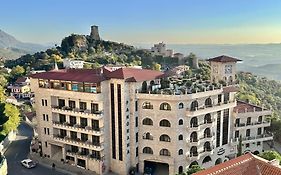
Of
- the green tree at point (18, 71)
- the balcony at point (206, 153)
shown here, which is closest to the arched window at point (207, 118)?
the balcony at point (206, 153)

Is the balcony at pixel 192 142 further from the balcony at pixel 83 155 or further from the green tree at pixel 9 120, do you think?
the green tree at pixel 9 120

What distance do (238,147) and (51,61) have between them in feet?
265

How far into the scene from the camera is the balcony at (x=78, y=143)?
5081 cm

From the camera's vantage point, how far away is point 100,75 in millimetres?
49969

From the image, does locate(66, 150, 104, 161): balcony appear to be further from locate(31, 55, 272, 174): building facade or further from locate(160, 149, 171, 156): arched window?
locate(160, 149, 171, 156): arched window

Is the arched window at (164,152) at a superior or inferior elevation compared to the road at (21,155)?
superior

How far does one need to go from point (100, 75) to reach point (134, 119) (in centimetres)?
803

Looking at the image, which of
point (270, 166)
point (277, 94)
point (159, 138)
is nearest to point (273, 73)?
point (277, 94)

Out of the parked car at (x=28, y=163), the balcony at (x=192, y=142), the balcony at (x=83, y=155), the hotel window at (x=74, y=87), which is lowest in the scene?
the parked car at (x=28, y=163)

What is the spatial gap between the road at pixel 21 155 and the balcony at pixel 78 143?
4756mm

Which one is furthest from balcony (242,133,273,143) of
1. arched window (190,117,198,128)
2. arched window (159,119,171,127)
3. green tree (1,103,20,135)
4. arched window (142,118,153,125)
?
green tree (1,103,20,135)

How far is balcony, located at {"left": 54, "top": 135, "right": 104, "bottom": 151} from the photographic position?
5081 centimetres

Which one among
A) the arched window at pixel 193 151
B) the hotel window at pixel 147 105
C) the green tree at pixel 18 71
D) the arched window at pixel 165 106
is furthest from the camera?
the green tree at pixel 18 71

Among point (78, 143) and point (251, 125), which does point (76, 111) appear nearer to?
point (78, 143)
